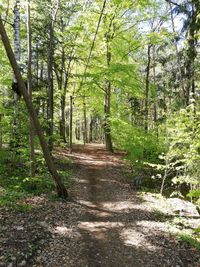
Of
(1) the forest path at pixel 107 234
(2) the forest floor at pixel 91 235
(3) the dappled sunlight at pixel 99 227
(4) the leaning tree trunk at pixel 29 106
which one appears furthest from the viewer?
(3) the dappled sunlight at pixel 99 227

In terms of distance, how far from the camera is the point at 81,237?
25.7 feet

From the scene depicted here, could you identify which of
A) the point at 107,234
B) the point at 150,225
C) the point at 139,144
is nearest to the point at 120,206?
the point at 150,225

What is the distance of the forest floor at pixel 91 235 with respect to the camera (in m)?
6.67

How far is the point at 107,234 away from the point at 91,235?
18.7 inches

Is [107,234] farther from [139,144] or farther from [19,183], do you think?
[139,144]

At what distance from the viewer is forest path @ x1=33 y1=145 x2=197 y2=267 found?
682cm

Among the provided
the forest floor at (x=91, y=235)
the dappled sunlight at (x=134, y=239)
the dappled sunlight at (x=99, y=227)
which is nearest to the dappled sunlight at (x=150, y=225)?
the forest floor at (x=91, y=235)

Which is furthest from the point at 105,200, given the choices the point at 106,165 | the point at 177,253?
the point at 106,165

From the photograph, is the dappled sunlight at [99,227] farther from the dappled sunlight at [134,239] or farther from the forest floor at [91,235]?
the dappled sunlight at [134,239]

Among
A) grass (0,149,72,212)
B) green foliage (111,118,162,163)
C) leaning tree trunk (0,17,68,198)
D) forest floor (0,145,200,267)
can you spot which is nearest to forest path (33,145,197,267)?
forest floor (0,145,200,267)

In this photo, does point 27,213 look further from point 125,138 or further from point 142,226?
point 125,138

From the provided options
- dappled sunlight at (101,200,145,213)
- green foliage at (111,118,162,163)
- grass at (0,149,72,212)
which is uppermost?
green foliage at (111,118,162,163)

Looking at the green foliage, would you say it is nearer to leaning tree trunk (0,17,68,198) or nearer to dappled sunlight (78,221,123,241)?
leaning tree trunk (0,17,68,198)

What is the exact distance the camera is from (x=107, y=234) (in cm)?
818
